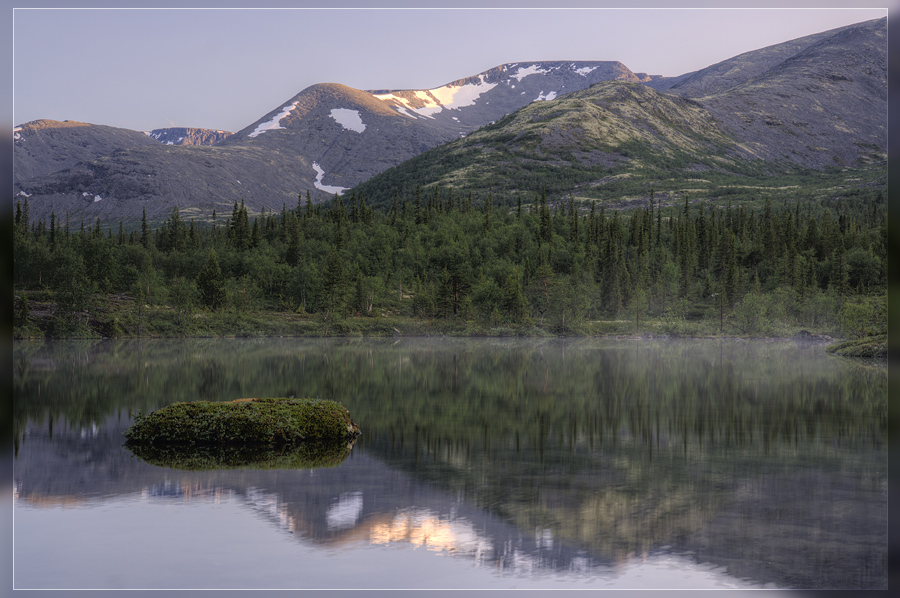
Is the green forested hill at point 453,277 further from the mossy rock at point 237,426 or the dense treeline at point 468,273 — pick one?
the mossy rock at point 237,426

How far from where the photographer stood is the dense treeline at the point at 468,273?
99688mm

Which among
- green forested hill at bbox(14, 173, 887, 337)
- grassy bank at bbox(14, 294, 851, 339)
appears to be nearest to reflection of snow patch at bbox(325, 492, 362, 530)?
green forested hill at bbox(14, 173, 887, 337)

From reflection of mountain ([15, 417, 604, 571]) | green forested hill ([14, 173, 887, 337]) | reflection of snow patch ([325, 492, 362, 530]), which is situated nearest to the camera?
reflection of mountain ([15, 417, 604, 571])

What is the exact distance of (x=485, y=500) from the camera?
14695mm

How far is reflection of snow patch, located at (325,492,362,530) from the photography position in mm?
13125

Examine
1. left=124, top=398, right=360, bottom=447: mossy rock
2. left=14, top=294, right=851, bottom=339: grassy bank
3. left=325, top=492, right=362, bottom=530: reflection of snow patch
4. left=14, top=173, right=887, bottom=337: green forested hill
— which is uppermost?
left=14, top=173, right=887, bottom=337: green forested hill

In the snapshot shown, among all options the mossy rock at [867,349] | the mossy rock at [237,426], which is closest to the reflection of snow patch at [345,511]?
the mossy rock at [237,426]

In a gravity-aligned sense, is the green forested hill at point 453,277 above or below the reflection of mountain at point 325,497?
above

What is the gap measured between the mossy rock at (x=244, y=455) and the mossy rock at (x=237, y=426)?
0.81ft

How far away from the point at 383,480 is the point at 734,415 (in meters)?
14.9

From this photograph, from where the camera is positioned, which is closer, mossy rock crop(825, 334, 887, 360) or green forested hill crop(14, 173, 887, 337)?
mossy rock crop(825, 334, 887, 360)

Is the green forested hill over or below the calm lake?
over

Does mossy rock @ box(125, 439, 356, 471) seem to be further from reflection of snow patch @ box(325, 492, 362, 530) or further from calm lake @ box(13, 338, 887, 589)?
reflection of snow patch @ box(325, 492, 362, 530)

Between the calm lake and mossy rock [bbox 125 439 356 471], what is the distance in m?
0.26
